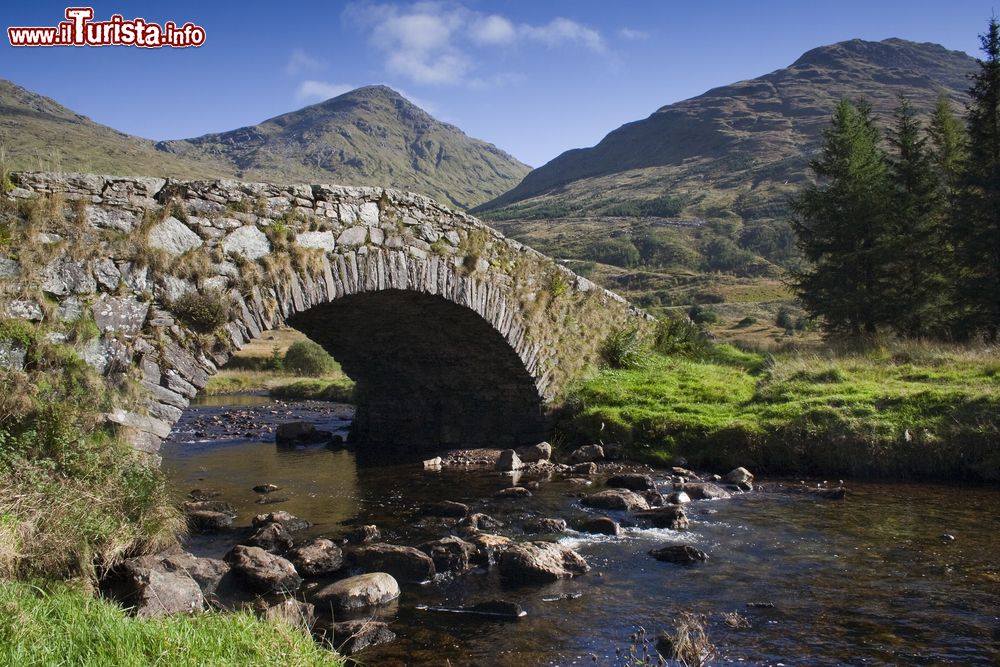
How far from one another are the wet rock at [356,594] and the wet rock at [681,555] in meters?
2.80

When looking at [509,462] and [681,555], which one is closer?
[681,555]

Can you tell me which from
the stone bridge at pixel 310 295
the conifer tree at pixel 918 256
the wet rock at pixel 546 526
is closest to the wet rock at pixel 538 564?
the wet rock at pixel 546 526

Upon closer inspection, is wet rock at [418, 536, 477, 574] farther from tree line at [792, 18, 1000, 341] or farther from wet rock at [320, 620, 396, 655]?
tree line at [792, 18, 1000, 341]

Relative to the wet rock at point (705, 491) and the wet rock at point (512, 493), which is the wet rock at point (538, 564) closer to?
the wet rock at point (512, 493)

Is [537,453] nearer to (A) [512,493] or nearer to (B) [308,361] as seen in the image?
(A) [512,493]

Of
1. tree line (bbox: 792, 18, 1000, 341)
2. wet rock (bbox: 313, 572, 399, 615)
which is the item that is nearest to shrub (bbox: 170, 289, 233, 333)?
wet rock (bbox: 313, 572, 399, 615)

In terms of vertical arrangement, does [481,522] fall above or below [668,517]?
below

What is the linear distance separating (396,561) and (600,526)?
8.60 ft

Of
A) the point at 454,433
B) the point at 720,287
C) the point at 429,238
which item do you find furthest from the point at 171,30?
the point at 720,287

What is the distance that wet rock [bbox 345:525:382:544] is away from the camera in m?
8.58

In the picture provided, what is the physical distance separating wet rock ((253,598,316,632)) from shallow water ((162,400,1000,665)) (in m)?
0.56

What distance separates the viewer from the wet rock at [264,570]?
6891 millimetres

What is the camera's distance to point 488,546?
7.75m

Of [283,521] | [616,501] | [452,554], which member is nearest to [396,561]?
[452,554]
